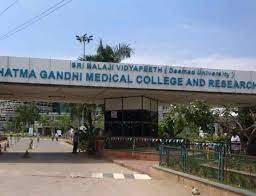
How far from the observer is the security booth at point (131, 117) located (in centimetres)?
3234

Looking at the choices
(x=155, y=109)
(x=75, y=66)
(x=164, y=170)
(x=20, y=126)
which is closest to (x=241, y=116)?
(x=155, y=109)

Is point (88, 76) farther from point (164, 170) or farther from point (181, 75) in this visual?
point (164, 170)

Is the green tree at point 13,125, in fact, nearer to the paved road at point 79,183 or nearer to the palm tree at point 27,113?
the palm tree at point 27,113

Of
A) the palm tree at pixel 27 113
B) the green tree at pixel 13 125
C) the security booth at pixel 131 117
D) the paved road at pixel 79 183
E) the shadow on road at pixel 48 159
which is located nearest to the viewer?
the paved road at pixel 79 183

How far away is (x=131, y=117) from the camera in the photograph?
32.7 m

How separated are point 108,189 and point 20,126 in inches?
4673

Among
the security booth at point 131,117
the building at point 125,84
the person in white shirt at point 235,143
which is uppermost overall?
the building at point 125,84

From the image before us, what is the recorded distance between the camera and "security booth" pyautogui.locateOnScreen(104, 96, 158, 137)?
32.3m

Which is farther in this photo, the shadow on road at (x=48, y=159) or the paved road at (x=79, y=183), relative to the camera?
the shadow on road at (x=48, y=159)

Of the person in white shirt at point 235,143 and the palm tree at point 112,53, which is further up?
the palm tree at point 112,53

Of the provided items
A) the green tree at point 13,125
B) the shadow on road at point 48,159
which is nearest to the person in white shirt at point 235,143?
the shadow on road at point 48,159

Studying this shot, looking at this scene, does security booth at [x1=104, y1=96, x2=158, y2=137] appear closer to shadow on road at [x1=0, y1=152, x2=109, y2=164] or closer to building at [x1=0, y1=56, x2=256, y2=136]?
building at [x1=0, y1=56, x2=256, y2=136]

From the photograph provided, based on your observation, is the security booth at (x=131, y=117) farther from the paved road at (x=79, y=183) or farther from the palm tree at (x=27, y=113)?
the palm tree at (x=27, y=113)

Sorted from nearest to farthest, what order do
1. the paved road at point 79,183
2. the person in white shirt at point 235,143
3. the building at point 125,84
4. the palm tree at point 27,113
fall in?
the paved road at point 79,183
the person in white shirt at point 235,143
the building at point 125,84
the palm tree at point 27,113
